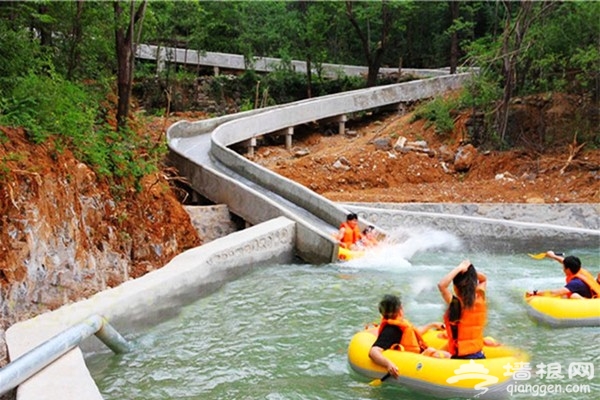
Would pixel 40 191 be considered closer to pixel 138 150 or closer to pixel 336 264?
pixel 138 150

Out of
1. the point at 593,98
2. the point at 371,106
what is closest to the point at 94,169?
the point at 593,98

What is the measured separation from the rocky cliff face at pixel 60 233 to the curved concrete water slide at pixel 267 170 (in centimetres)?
289

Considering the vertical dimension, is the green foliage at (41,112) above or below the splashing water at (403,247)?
above

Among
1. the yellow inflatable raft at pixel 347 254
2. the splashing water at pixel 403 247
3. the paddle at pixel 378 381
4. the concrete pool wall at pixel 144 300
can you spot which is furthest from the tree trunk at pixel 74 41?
the paddle at pixel 378 381

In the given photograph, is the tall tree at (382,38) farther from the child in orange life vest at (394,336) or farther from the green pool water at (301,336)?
the child in orange life vest at (394,336)

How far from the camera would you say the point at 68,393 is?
5766mm

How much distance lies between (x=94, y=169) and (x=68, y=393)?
5761 millimetres

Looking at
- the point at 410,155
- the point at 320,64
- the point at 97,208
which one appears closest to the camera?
the point at 97,208

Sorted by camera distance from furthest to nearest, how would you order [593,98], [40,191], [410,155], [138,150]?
[410,155] → [593,98] → [138,150] → [40,191]

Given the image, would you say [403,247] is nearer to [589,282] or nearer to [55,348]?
[589,282]

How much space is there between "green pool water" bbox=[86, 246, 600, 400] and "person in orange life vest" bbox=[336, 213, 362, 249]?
0.65 metres

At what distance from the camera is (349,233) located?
43.2ft

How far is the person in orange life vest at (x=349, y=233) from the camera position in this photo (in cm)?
1312

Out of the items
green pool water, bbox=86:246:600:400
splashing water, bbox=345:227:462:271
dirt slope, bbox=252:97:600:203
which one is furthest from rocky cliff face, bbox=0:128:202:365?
dirt slope, bbox=252:97:600:203
